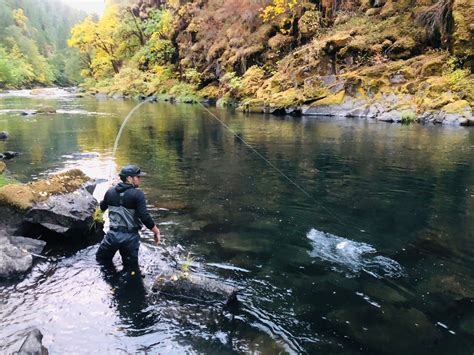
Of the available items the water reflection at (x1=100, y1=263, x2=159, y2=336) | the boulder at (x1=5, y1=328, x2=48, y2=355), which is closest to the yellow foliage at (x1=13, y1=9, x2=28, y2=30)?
the water reflection at (x1=100, y1=263, x2=159, y2=336)

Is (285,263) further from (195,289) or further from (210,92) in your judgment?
(210,92)

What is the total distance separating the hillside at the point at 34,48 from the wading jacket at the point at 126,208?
73.8 metres

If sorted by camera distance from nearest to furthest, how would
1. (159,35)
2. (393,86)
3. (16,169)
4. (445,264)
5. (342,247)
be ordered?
(445,264), (342,247), (16,169), (393,86), (159,35)

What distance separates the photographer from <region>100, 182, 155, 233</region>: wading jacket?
5773 millimetres

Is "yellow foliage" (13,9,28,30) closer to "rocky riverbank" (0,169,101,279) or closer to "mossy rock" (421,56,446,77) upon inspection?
"mossy rock" (421,56,446,77)

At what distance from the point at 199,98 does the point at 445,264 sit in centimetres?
4090

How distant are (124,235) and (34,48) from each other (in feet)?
342

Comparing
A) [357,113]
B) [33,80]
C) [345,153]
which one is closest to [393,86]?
[357,113]

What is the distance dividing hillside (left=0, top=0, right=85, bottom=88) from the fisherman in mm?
73813

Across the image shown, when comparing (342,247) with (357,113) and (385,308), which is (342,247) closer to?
(385,308)

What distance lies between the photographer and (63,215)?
265 inches

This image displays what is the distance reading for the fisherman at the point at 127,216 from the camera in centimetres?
578

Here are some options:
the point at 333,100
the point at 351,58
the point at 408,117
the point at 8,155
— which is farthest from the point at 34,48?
the point at 408,117

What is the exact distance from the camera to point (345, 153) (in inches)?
598
